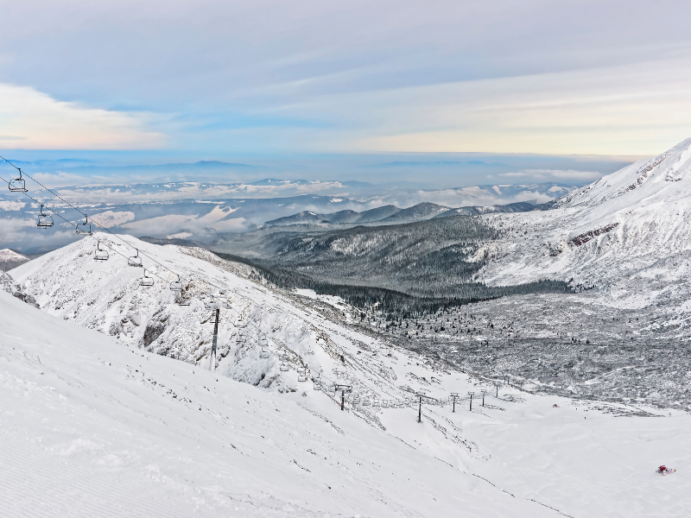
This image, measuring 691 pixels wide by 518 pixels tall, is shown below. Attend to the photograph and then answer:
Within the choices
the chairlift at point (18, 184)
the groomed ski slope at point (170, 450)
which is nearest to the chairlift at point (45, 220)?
the chairlift at point (18, 184)

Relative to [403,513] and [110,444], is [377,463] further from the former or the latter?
[110,444]

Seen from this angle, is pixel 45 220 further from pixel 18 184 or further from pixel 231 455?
pixel 231 455

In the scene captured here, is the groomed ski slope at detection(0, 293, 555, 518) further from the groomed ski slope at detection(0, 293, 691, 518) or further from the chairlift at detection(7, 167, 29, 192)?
the chairlift at detection(7, 167, 29, 192)

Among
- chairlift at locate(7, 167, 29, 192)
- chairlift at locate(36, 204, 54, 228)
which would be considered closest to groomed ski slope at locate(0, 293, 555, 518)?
chairlift at locate(36, 204, 54, 228)

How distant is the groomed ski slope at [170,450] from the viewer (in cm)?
1400

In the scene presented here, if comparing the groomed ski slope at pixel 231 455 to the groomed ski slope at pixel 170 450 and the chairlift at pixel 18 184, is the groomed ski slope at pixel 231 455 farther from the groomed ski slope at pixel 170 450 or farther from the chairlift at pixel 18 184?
the chairlift at pixel 18 184

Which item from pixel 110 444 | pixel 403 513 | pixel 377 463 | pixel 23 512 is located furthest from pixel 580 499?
pixel 23 512

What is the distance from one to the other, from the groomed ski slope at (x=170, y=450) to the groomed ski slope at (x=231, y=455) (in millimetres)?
83

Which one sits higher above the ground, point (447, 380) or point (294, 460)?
point (294, 460)

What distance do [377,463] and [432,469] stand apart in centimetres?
732

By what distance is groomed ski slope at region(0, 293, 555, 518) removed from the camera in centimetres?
1400

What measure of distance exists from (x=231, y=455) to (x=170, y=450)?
12.6 feet

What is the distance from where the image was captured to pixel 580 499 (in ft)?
155

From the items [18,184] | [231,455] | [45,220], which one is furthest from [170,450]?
[45,220]
